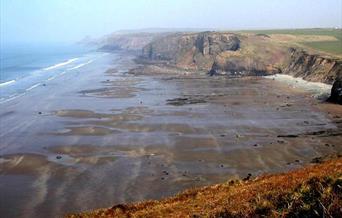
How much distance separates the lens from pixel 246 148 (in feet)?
102

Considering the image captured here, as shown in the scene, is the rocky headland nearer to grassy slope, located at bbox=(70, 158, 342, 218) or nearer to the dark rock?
the dark rock

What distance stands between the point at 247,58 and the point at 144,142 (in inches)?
2039

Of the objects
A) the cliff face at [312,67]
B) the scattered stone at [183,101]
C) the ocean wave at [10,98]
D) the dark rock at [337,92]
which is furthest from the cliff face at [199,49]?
the dark rock at [337,92]

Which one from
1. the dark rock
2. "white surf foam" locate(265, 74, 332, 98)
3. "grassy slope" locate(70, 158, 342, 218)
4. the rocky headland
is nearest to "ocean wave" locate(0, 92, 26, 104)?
the rocky headland

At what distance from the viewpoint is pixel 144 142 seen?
33875mm

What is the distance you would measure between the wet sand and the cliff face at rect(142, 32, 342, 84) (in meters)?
9.60

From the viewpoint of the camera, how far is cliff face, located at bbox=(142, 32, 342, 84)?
215ft

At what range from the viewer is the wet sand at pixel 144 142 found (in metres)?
24.2

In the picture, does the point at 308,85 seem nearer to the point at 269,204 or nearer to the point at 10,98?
the point at 10,98

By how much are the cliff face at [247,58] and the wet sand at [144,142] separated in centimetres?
960

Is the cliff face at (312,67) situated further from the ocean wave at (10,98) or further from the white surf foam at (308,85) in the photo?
the ocean wave at (10,98)

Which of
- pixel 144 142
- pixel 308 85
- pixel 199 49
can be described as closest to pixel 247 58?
pixel 308 85

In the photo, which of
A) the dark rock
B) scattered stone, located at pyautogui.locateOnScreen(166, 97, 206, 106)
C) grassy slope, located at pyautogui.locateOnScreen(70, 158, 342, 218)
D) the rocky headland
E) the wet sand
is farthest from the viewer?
the rocky headland

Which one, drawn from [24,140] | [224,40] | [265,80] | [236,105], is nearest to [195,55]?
[224,40]
